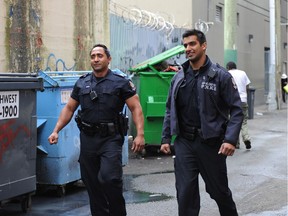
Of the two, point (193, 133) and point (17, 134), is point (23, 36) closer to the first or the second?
point (17, 134)

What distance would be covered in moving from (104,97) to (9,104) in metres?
1.13

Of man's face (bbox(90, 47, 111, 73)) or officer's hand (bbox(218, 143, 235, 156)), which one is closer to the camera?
officer's hand (bbox(218, 143, 235, 156))

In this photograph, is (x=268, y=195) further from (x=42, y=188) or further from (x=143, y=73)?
(x=143, y=73)

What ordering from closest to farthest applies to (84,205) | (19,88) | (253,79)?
(19,88) → (84,205) → (253,79)

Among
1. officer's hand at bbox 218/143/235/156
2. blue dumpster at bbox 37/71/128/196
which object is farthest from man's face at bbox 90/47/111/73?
blue dumpster at bbox 37/71/128/196

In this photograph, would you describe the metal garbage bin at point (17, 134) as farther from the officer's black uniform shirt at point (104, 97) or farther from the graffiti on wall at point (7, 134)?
the officer's black uniform shirt at point (104, 97)

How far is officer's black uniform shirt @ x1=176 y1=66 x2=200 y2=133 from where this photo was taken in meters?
4.86

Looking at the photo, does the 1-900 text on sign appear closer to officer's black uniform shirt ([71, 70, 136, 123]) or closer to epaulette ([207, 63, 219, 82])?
officer's black uniform shirt ([71, 70, 136, 123])

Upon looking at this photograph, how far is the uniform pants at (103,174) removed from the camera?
512 centimetres

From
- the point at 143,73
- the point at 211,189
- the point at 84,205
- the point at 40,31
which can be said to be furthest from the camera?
the point at 143,73

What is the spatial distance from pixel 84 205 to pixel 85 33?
15.4 ft

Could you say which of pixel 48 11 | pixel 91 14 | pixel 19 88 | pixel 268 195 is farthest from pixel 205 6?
pixel 19 88

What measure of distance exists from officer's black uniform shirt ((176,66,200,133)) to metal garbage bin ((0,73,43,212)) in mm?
1862

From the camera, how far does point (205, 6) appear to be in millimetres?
19172
